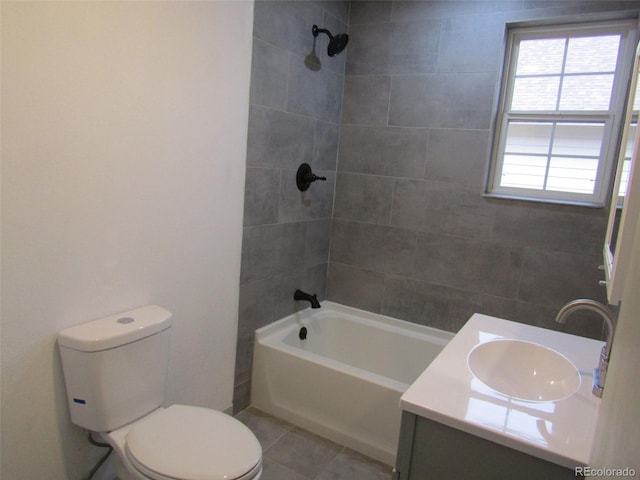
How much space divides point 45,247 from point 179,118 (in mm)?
752

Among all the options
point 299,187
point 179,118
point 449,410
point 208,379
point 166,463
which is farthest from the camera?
point 299,187

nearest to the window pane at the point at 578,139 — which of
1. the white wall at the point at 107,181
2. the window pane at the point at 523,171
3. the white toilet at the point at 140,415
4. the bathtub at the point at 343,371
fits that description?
the window pane at the point at 523,171

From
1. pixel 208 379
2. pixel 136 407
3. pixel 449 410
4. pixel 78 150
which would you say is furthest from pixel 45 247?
pixel 449 410

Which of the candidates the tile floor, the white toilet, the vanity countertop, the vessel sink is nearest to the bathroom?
the white toilet

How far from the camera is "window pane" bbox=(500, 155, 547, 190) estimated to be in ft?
8.20

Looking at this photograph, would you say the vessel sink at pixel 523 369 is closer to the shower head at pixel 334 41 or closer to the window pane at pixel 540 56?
the window pane at pixel 540 56

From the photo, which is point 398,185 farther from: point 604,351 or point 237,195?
point 604,351

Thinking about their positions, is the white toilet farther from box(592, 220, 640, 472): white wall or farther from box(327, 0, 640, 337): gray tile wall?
box(327, 0, 640, 337): gray tile wall

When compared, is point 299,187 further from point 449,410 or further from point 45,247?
point 449,410

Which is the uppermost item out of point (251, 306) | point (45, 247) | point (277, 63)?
point (277, 63)

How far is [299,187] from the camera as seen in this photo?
265 cm

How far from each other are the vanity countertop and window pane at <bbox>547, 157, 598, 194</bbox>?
128 centimetres

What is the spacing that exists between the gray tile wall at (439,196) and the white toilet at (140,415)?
1.63 metres

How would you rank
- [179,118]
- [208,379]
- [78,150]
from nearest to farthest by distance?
1. [78,150]
2. [179,118]
3. [208,379]
